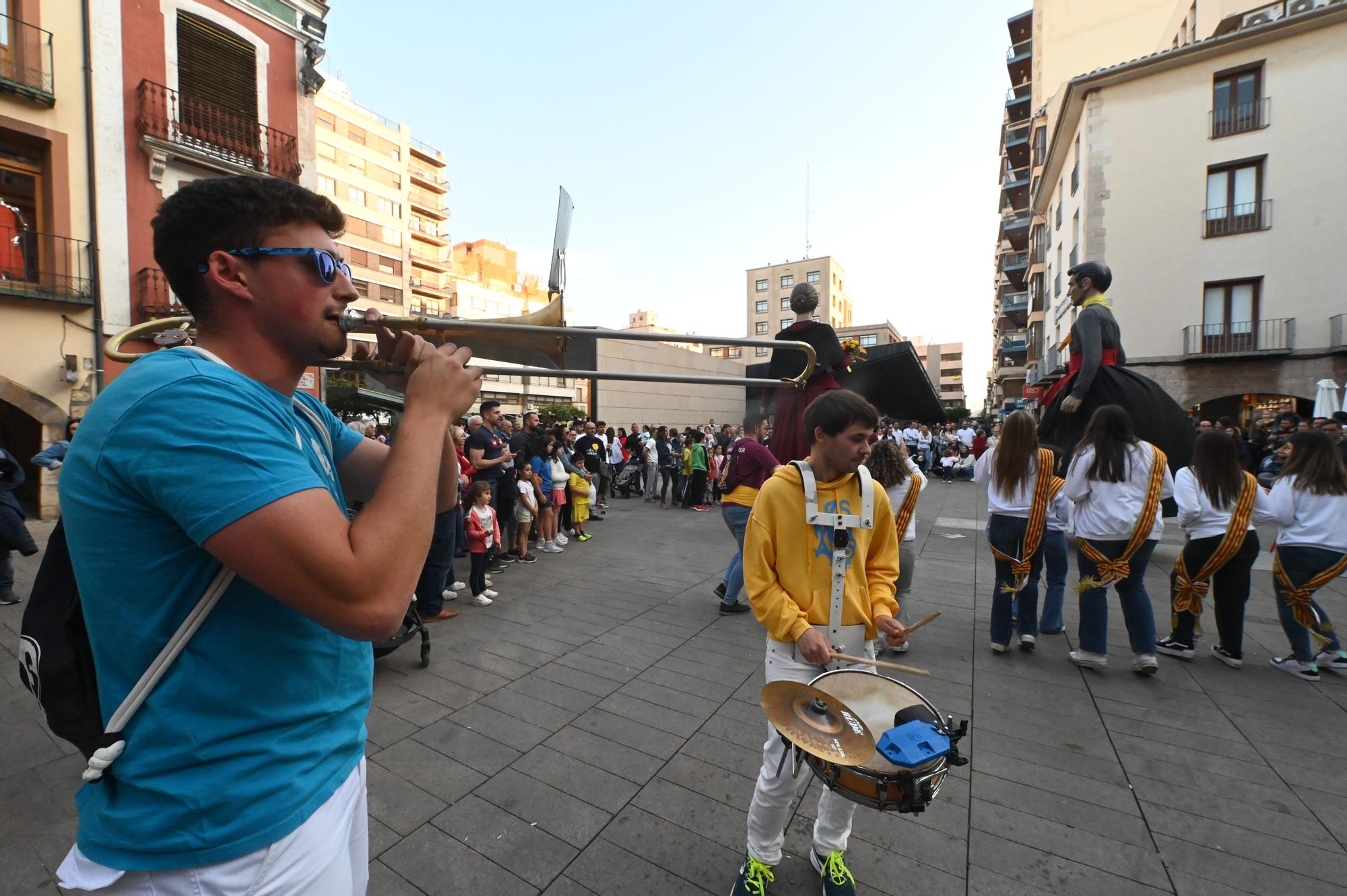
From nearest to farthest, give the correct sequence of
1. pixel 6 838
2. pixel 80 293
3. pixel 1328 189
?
1. pixel 6 838
2. pixel 80 293
3. pixel 1328 189

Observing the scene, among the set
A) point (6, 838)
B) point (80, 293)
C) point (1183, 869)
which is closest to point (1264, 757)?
point (1183, 869)

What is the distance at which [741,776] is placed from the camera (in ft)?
10.6

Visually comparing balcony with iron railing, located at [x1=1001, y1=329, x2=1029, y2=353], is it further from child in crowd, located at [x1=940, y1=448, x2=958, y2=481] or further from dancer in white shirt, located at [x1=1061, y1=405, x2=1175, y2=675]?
dancer in white shirt, located at [x1=1061, y1=405, x2=1175, y2=675]

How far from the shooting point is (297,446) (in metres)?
1.14

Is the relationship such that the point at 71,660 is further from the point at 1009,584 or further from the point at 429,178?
the point at 429,178

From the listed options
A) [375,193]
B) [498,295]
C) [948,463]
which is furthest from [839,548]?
[498,295]

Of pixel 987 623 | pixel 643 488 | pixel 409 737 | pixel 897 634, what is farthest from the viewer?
pixel 643 488

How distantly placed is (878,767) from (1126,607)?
12.5 feet

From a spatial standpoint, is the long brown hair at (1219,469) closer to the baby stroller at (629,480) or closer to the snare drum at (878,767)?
the snare drum at (878,767)

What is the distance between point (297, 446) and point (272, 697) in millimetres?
464

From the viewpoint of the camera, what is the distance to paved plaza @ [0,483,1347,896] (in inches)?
101

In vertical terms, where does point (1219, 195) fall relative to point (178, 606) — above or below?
above

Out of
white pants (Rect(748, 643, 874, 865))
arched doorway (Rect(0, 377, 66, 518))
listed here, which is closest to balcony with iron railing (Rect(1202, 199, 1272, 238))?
white pants (Rect(748, 643, 874, 865))

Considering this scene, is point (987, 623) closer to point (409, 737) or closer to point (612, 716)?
point (612, 716)
